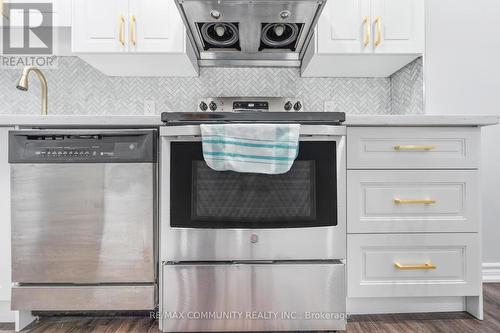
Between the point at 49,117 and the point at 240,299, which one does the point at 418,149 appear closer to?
the point at 240,299

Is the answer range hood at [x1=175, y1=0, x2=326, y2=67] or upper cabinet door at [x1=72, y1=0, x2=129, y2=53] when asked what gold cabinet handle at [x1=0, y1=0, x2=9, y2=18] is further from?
range hood at [x1=175, y1=0, x2=326, y2=67]

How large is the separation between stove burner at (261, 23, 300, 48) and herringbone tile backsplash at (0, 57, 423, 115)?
182mm

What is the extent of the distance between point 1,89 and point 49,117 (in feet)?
3.47

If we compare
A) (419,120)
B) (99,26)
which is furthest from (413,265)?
(99,26)

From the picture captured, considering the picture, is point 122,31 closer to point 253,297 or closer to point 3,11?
point 3,11

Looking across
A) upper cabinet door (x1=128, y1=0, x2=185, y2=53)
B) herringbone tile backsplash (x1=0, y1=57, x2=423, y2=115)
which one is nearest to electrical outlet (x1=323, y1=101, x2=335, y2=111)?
herringbone tile backsplash (x1=0, y1=57, x2=423, y2=115)

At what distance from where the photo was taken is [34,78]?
2.03m

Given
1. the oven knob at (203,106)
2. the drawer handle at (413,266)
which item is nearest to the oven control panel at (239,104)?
the oven knob at (203,106)

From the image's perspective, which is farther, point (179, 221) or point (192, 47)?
point (192, 47)

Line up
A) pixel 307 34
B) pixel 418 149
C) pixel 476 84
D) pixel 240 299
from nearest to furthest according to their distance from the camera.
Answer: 1. pixel 240 299
2. pixel 418 149
3. pixel 307 34
4. pixel 476 84

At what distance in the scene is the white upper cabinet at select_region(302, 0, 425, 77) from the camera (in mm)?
1772

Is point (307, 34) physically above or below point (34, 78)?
above

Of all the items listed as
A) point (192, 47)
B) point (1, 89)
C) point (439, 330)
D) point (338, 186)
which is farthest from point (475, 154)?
point (1, 89)

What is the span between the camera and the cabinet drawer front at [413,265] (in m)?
1.37
